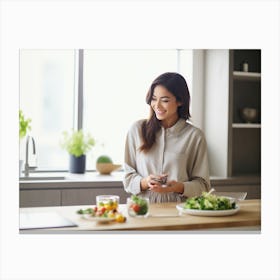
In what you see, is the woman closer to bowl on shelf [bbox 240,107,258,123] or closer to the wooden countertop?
the wooden countertop

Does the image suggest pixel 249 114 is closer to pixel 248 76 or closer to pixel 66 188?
pixel 248 76

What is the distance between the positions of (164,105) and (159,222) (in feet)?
1.94

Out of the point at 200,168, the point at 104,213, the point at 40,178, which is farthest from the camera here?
the point at 200,168

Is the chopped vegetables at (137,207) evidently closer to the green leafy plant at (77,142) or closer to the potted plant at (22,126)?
the green leafy plant at (77,142)

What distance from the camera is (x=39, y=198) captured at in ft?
8.93

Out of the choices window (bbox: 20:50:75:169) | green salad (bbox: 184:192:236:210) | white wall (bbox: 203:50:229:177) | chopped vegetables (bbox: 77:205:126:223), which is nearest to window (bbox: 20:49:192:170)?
window (bbox: 20:50:75:169)

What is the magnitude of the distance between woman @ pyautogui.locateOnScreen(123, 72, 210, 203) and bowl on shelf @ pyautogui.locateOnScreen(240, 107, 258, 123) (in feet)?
0.93

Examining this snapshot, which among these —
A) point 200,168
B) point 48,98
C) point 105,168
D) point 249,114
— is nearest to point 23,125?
point 48,98

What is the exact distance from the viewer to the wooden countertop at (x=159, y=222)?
2592 millimetres

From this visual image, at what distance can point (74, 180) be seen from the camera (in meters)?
2.74

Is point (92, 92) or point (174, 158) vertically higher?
point (92, 92)

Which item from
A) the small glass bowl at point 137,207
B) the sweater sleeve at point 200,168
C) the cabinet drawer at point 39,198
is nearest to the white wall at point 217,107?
the sweater sleeve at point 200,168
